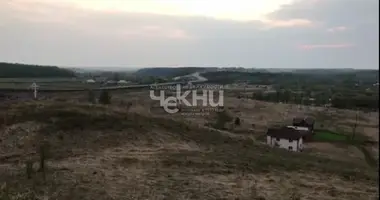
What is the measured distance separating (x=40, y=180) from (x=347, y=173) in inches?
534

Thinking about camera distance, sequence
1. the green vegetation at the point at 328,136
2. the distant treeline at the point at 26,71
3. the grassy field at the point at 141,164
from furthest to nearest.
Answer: the distant treeline at the point at 26,71 < the green vegetation at the point at 328,136 < the grassy field at the point at 141,164

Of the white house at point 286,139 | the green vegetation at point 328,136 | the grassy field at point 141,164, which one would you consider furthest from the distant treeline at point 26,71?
the white house at point 286,139

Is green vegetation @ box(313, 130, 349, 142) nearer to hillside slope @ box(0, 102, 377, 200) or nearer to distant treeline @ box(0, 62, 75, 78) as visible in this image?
hillside slope @ box(0, 102, 377, 200)

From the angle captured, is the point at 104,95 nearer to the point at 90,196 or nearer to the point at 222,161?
the point at 222,161

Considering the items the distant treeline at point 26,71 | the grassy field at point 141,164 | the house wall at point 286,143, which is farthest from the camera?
the distant treeline at point 26,71

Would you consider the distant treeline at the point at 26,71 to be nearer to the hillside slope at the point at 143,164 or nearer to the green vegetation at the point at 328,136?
the hillside slope at the point at 143,164

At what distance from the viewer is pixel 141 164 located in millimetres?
16875

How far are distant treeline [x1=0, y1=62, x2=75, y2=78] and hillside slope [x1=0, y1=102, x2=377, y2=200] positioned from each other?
2162 inches

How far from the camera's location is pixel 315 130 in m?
41.5

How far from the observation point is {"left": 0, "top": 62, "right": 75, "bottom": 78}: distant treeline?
77069mm

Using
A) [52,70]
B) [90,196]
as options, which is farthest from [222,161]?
[52,70]

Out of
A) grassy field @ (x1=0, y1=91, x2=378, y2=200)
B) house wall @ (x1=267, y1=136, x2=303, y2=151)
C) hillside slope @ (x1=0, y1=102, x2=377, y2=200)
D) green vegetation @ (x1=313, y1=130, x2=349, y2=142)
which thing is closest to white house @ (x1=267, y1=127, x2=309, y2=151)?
house wall @ (x1=267, y1=136, x2=303, y2=151)

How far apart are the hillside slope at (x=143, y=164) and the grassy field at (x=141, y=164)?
36 mm

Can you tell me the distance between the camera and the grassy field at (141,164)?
13703 millimetres
